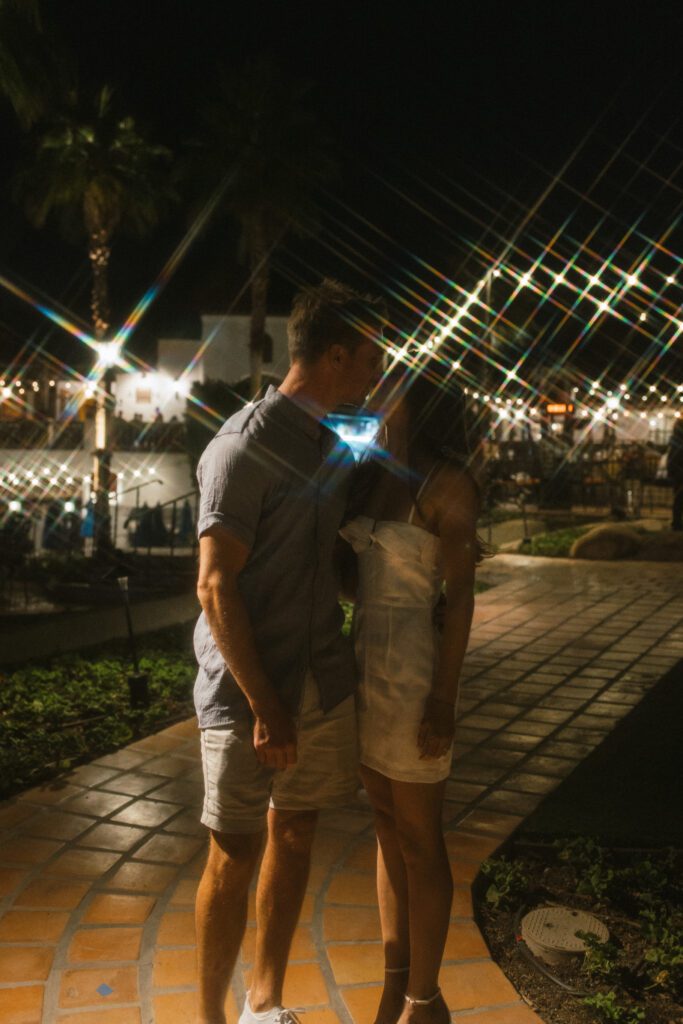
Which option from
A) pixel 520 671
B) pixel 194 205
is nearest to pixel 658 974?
pixel 520 671

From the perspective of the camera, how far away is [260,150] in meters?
25.0

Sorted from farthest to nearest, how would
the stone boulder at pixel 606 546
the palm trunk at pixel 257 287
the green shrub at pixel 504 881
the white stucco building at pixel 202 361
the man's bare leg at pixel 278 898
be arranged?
the white stucco building at pixel 202 361 < the palm trunk at pixel 257 287 < the stone boulder at pixel 606 546 < the green shrub at pixel 504 881 < the man's bare leg at pixel 278 898

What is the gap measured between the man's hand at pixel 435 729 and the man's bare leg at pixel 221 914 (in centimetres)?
50

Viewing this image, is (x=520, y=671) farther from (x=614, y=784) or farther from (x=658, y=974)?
(x=658, y=974)

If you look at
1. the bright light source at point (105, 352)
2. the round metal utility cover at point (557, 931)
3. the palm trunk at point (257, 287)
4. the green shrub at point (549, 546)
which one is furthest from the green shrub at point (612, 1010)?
the palm trunk at point (257, 287)

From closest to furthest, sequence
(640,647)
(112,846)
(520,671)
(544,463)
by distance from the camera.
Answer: (112,846) → (520,671) → (640,647) → (544,463)

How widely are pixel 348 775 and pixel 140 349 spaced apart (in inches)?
1924

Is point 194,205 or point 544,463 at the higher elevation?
point 194,205

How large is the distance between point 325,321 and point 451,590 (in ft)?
2.57

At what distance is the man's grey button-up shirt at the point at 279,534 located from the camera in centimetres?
229

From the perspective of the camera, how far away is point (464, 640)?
2.44m

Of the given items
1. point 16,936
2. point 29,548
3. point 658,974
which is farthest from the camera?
point 29,548

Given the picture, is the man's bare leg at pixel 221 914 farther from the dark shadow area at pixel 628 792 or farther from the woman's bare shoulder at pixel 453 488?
the dark shadow area at pixel 628 792

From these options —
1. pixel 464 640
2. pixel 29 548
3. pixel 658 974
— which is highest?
pixel 464 640
